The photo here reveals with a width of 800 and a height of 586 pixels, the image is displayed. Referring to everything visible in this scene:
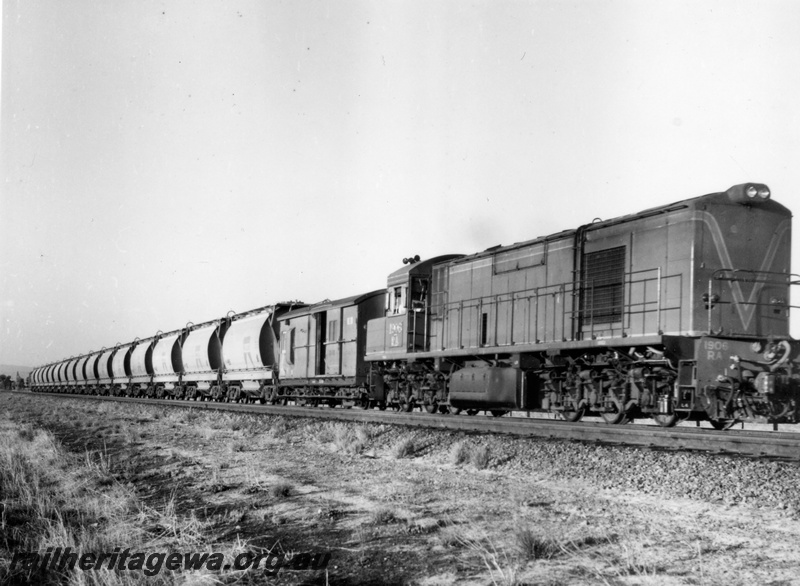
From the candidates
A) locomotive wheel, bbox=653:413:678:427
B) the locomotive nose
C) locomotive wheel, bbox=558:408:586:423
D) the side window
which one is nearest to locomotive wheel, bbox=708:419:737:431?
locomotive wheel, bbox=653:413:678:427

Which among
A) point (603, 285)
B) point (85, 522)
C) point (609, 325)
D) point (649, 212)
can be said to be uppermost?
point (649, 212)

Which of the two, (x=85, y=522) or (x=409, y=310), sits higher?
(x=409, y=310)

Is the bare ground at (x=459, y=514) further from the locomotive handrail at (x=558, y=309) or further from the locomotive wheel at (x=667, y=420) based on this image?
the locomotive handrail at (x=558, y=309)

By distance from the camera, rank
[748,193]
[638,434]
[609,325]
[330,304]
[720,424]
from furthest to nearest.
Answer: [330,304], [609,325], [720,424], [748,193], [638,434]

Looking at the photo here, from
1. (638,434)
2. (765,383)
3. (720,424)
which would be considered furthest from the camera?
(720,424)

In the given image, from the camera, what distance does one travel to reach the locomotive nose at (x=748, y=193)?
1131 centimetres

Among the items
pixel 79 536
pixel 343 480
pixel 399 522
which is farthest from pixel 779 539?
pixel 79 536

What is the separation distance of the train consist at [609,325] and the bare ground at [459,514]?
8.46 feet

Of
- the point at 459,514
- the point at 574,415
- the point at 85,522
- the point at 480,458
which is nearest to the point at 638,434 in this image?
the point at 480,458

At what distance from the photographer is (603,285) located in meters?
12.8

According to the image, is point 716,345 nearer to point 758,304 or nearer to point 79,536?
point 758,304

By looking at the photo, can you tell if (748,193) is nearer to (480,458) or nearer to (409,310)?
(480,458)

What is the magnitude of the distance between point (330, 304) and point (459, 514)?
1715 cm

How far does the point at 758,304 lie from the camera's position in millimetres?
11391
